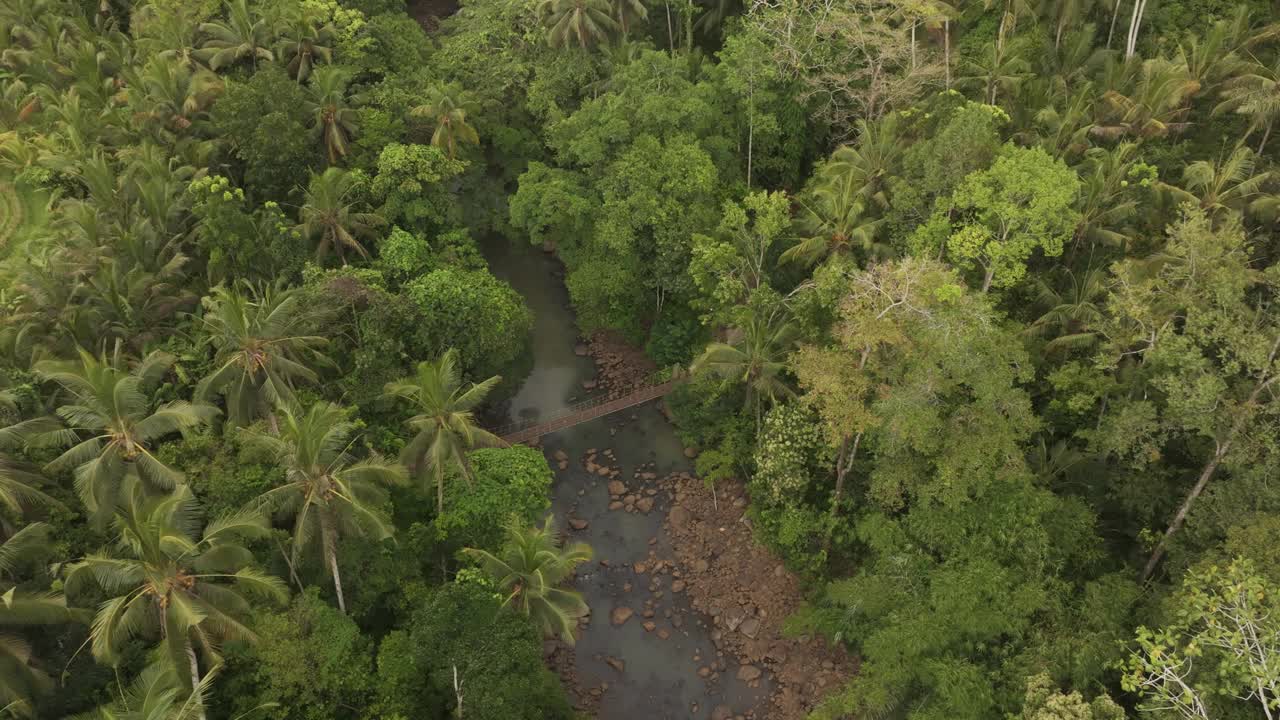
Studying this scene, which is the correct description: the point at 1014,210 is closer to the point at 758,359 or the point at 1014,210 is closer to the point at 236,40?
the point at 758,359

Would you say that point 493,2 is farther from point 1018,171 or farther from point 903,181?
point 1018,171

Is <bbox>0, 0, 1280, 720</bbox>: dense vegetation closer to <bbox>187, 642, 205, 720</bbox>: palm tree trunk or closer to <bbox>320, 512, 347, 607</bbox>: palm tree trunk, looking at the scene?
<bbox>320, 512, 347, 607</bbox>: palm tree trunk

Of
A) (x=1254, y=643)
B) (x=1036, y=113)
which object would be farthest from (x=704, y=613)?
(x=1036, y=113)

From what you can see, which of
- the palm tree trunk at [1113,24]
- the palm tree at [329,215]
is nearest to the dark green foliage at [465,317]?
the palm tree at [329,215]

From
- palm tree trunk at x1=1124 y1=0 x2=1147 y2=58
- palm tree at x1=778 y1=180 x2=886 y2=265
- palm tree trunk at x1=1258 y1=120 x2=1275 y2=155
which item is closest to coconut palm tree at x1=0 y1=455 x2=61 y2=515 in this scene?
palm tree at x1=778 y1=180 x2=886 y2=265

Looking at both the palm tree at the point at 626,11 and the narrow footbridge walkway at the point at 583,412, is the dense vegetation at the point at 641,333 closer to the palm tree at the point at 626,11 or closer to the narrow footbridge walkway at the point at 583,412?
the palm tree at the point at 626,11

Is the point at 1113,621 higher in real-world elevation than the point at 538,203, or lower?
lower

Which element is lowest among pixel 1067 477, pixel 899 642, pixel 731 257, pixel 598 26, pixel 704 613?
pixel 704 613
